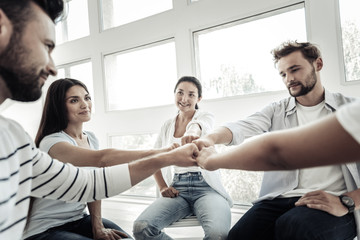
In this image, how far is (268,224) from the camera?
160cm

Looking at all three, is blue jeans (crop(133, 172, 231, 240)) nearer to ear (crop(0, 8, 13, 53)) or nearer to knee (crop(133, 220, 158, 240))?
knee (crop(133, 220, 158, 240))

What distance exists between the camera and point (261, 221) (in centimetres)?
162

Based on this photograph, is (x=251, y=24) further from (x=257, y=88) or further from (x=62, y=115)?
(x=62, y=115)

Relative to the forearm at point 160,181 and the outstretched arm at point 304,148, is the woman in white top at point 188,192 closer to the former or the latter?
the forearm at point 160,181

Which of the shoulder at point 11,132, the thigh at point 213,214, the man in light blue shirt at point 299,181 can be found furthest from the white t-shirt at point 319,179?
the shoulder at point 11,132

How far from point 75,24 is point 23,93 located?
389 centimetres

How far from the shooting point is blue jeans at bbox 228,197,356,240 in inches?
52.3

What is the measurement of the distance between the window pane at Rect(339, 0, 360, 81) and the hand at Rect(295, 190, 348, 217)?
1323 mm

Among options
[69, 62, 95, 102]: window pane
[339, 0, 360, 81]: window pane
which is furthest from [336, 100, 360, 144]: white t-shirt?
[69, 62, 95, 102]: window pane

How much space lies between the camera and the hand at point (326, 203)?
4.59 ft

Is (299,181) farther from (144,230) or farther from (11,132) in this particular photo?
(11,132)

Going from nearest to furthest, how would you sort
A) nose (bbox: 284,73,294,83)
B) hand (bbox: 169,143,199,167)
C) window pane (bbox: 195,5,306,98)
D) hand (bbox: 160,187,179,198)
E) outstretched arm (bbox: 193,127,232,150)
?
hand (bbox: 169,143,199,167) → outstretched arm (bbox: 193,127,232,150) → nose (bbox: 284,73,294,83) → hand (bbox: 160,187,179,198) → window pane (bbox: 195,5,306,98)

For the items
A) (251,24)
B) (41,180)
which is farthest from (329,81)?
(41,180)

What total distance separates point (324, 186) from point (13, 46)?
64.7 inches
